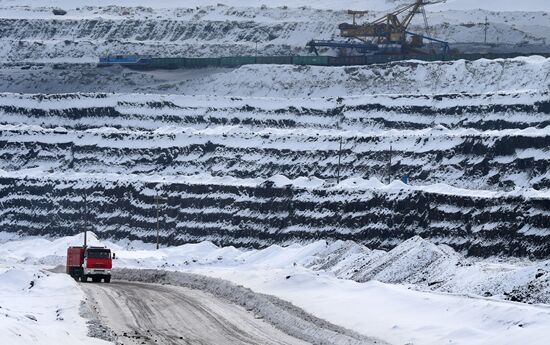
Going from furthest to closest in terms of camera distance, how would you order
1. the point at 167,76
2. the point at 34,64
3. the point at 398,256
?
the point at 34,64, the point at 167,76, the point at 398,256

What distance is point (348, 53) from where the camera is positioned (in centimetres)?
19112

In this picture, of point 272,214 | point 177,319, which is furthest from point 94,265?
point 272,214

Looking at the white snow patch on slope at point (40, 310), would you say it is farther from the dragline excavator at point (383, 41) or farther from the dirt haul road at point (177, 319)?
the dragline excavator at point (383, 41)

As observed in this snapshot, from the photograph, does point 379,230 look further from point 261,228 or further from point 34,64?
point 34,64

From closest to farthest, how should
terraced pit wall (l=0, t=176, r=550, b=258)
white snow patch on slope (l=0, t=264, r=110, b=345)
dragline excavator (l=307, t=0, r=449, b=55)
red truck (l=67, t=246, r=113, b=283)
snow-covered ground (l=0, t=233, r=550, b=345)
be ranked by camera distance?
white snow patch on slope (l=0, t=264, r=110, b=345) → snow-covered ground (l=0, t=233, r=550, b=345) → red truck (l=67, t=246, r=113, b=283) → terraced pit wall (l=0, t=176, r=550, b=258) → dragline excavator (l=307, t=0, r=449, b=55)

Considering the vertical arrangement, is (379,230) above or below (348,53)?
below

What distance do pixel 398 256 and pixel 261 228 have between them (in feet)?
128

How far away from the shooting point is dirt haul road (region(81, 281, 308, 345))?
132ft

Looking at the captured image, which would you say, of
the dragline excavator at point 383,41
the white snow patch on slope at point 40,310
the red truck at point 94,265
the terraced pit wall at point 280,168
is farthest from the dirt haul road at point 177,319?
the dragline excavator at point 383,41

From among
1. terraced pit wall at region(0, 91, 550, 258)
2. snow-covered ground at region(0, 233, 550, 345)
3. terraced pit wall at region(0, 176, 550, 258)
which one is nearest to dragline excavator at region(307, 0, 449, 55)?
terraced pit wall at region(0, 91, 550, 258)

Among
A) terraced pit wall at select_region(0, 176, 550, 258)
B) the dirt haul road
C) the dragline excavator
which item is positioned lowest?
terraced pit wall at select_region(0, 176, 550, 258)

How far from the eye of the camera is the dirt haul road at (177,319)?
132 ft

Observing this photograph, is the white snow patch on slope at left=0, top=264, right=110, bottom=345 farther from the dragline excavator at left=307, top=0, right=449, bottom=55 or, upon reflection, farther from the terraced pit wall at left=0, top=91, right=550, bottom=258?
the dragline excavator at left=307, top=0, right=449, bottom=55

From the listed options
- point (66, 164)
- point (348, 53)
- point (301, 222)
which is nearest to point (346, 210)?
point (301, 222)
